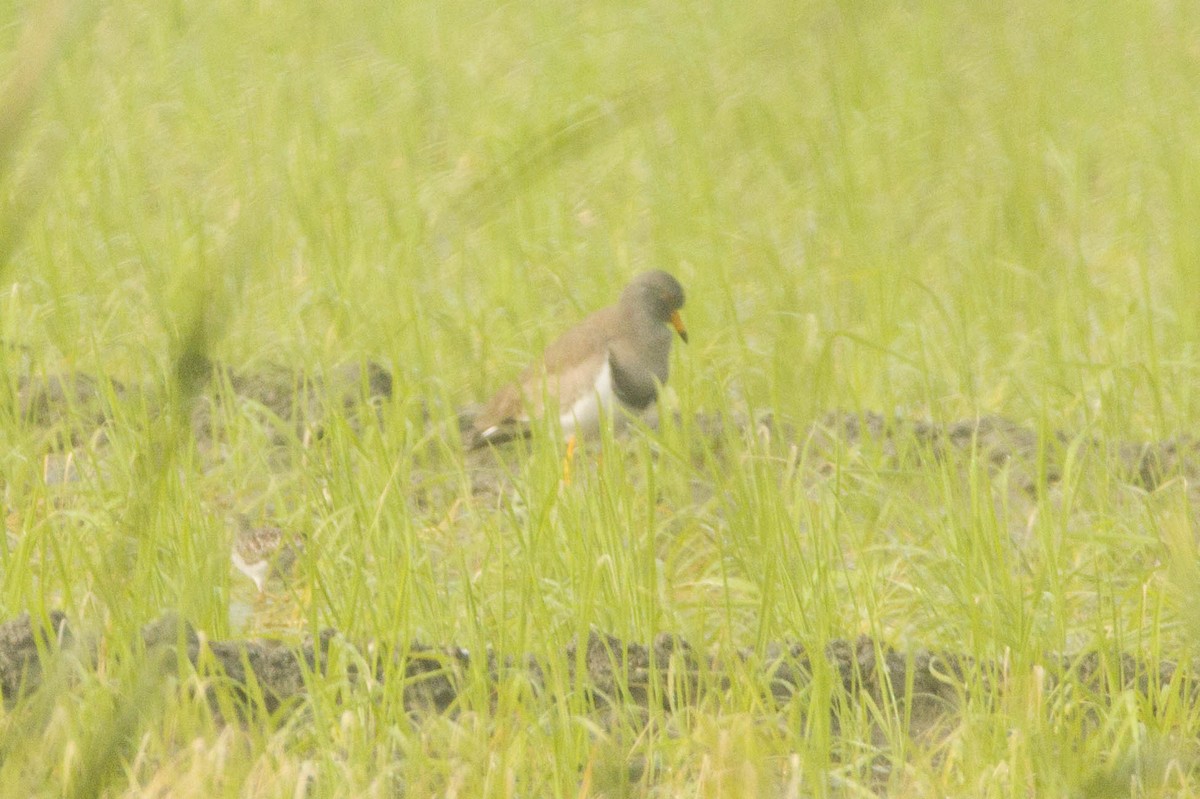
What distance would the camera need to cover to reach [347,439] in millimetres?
3908

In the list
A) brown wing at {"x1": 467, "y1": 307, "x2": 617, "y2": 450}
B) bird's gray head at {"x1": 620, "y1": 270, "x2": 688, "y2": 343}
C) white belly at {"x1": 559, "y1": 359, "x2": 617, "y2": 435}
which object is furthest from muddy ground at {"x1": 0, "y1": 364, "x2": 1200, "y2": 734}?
bird's gray head at {"x1": 620, "y1": 270, "x2": 688, "y2": 343}

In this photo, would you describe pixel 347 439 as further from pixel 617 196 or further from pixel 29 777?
pixel 617 196

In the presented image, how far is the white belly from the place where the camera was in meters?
4.68

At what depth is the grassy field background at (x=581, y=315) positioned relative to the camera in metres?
0.94

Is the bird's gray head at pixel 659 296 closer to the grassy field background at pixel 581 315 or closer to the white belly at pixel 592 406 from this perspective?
the grassy field background at pixel 581 315

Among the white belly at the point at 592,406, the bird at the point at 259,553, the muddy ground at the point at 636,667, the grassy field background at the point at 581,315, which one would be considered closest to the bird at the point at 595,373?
the white belly at the point at 592,406

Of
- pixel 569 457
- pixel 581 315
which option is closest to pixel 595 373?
pixel 569 457

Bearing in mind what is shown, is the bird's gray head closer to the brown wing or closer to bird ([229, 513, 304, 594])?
the brown wing

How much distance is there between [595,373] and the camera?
468 cm

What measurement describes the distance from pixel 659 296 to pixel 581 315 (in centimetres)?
44

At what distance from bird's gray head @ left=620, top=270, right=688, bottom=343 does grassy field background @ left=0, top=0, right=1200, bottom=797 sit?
0.54ft

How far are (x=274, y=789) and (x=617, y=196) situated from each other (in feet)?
13.8

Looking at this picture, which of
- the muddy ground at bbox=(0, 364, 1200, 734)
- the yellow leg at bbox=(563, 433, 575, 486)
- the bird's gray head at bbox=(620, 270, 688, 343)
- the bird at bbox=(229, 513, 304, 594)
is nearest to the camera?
the muddy ground at bbox=(0, 364, 1200, 734)

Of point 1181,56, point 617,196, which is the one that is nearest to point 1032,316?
point 1181,56
